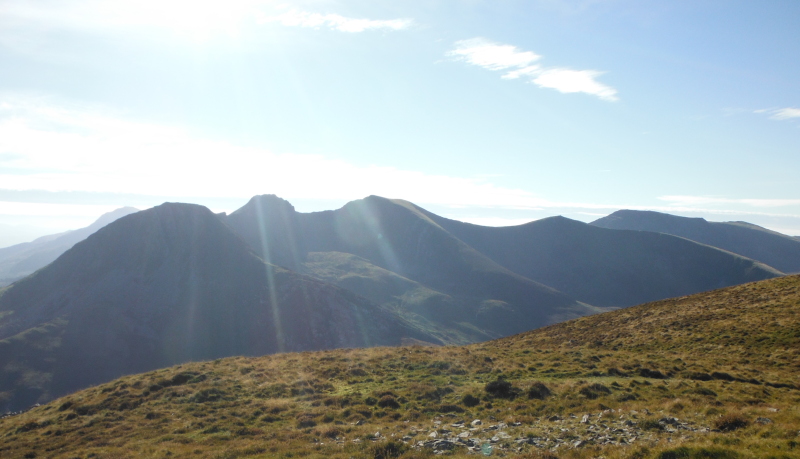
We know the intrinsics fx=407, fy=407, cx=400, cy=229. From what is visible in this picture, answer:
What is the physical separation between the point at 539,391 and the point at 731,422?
28.5 ft

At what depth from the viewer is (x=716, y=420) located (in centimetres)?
1510

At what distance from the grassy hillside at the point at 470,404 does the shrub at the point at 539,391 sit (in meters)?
0.09

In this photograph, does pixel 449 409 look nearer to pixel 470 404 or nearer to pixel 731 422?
pixel 470 404

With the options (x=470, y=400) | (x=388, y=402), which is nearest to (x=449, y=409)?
(x=470, y=400)

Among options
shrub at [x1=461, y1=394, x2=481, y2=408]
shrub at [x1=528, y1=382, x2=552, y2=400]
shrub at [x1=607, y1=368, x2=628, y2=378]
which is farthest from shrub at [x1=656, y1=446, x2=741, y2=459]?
shrub at [x1=607, y1=368, x2=628, y2=378]

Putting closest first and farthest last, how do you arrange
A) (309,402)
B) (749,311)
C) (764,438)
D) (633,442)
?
(764,438) → (633,442) → (309,402) → (749,311)

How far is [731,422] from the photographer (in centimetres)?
1464

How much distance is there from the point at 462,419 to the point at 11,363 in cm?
20570

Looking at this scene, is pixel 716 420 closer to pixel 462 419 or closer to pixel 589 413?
pixel 589 413

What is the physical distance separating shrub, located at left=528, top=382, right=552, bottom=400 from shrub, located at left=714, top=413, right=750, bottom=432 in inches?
315

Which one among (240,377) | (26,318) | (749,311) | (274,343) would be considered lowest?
(274,343)

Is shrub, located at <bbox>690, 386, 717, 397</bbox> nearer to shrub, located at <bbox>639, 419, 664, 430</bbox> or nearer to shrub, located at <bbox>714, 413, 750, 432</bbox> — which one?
shrub, located at <bbox>714, 413, 750, 432</bbox>

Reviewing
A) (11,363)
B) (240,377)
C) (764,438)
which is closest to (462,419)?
(764,438)

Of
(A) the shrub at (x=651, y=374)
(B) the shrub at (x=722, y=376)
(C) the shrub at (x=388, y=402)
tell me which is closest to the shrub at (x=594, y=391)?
(A) the shrub at (x=651, y=374)
